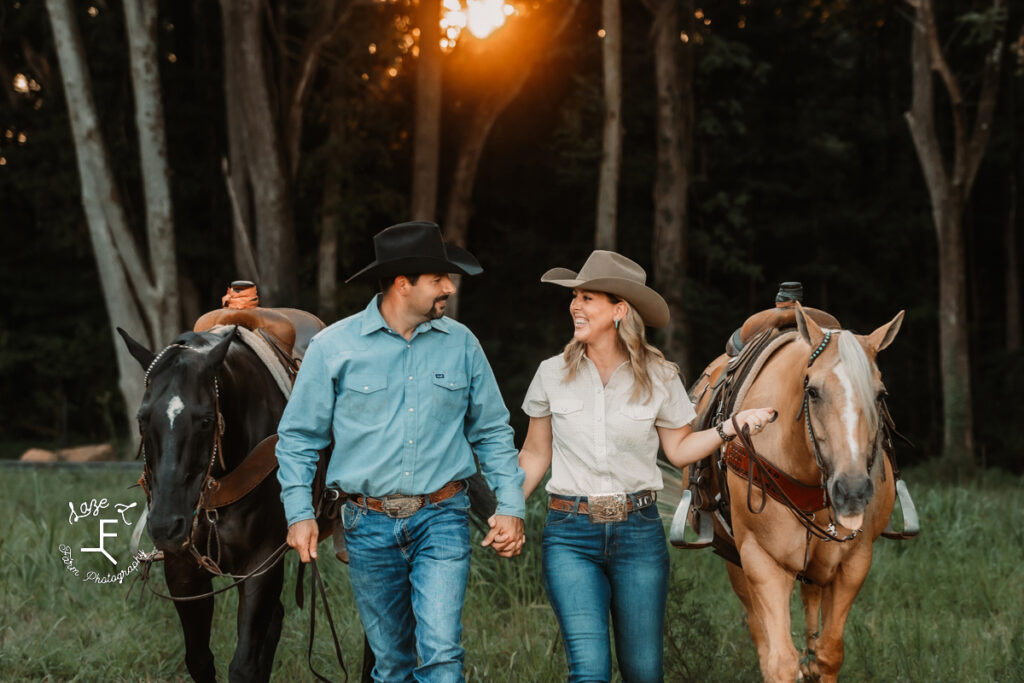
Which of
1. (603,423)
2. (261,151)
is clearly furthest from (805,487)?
(261,151)

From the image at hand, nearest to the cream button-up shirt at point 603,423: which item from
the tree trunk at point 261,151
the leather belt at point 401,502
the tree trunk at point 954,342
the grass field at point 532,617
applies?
the leather belt at point 401,502

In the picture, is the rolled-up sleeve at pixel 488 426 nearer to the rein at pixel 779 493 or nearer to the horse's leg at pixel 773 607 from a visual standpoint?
the rein at pixel 779 493

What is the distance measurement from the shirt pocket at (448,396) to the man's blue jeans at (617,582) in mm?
592

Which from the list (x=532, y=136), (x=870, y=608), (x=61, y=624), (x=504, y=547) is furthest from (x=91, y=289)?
(x=504, y=547)

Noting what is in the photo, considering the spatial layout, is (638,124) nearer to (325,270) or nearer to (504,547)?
(325,270)

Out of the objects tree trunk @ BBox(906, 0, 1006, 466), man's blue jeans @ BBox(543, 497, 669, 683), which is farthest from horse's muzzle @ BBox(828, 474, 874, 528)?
tree trunk @ BBox(906, 0, 1006, 466)

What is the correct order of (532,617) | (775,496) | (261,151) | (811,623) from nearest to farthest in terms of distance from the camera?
(775,496), (811,623), (532,617), (261,151)

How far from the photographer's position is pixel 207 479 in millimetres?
4855

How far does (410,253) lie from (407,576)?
1.26 meters

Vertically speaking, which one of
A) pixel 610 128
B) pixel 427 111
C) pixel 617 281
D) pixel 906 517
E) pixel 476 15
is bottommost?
pixel 906 517

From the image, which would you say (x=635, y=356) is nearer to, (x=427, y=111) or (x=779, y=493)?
(x=779, y=493)

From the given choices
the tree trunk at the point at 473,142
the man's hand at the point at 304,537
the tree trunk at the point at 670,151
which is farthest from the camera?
the tree trunk at the point at 473,142

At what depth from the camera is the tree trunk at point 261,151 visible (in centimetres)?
1650

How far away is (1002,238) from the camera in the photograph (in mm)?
29656
